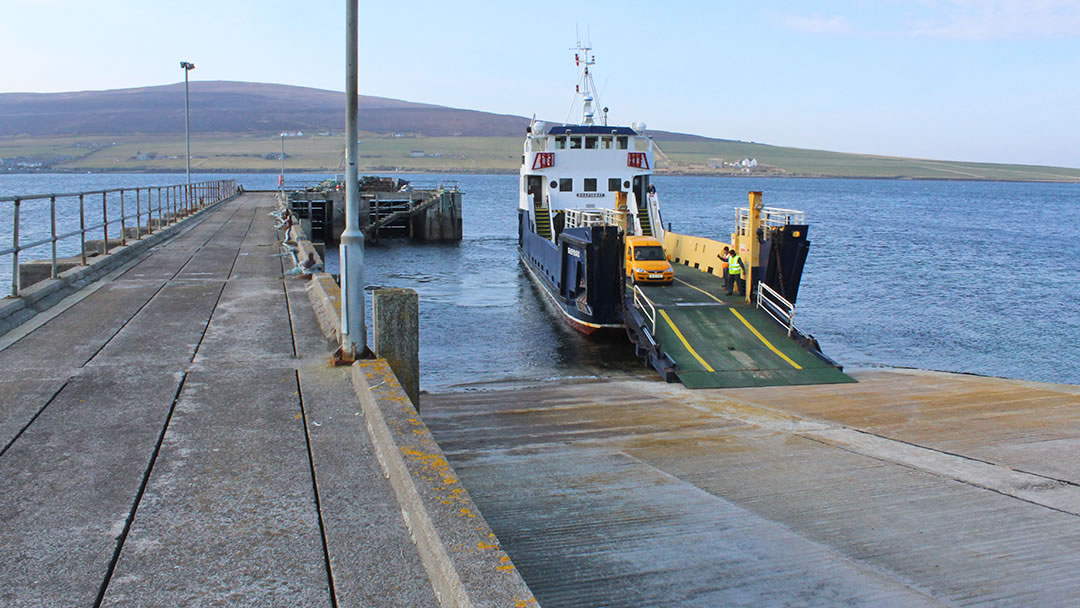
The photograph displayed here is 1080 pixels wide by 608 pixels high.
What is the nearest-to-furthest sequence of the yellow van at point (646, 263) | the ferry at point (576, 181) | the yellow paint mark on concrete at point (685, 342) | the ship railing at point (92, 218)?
the ship railing at point (92, 218)
the yellow paint mark on concrete at point (685, 342)
the yellow van at point (646, 263)
the ferry at point (576, 181)

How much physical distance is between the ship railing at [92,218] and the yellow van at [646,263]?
1205cm

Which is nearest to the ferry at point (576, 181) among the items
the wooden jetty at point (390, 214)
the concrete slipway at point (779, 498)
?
the concrete slipway at point (779, 498)

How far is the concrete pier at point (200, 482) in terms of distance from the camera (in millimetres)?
3797

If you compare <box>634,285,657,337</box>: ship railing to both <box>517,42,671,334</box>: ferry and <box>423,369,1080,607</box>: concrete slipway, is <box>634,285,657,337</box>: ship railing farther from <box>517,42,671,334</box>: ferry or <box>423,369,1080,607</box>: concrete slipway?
<box>517,42,671,334</box>: ferry

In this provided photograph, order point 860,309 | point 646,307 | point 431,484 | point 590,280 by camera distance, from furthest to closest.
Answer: point 860,309 < point 590,280 < point 646,307 < point 431,484

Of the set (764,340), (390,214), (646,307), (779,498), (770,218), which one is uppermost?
(770,218)

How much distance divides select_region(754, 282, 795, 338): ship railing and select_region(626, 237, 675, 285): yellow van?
306 cm

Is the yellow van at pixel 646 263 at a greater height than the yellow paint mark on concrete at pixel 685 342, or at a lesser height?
greater

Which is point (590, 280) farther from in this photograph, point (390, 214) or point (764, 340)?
point (390, 214)

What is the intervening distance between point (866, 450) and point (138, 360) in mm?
8387

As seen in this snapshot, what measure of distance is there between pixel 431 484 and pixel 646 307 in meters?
16.0

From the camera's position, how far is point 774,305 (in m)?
19.4

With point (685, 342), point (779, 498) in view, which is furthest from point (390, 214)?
point (779, 498)

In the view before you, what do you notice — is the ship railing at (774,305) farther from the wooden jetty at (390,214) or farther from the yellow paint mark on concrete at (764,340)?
the wooden jetty at (390,214)
